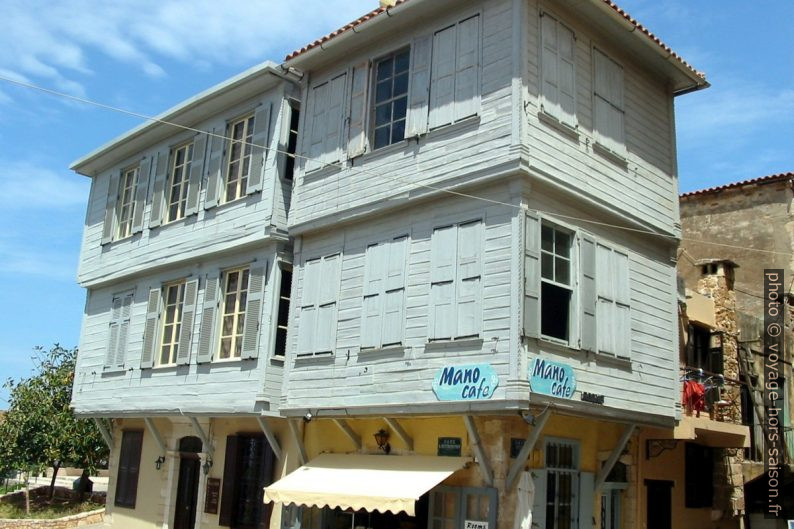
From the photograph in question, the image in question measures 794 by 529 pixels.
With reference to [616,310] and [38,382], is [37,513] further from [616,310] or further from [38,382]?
[616,310]

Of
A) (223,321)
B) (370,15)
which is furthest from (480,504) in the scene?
(370,15)

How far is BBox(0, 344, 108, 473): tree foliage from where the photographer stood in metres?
23.8

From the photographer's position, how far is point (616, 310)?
12961mm

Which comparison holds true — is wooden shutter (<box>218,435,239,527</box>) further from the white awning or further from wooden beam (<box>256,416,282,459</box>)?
the white awning

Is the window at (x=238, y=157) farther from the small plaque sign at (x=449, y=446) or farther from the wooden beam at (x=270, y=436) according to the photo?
the small plaque sign at (x=449, y=446)

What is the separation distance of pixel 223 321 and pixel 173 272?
2.20 metres

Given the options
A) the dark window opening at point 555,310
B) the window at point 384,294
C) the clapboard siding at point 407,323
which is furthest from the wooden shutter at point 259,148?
the dark window opening at point 555,310

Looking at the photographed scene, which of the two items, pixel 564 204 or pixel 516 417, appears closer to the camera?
pixel 516 417

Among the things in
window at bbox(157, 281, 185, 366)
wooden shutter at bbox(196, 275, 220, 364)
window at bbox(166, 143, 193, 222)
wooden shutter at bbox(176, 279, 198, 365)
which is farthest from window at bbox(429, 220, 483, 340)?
window at bbox(166, 143, 193, 222)

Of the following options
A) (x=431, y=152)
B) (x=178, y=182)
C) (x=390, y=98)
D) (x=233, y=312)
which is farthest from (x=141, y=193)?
(x=431, y=152)

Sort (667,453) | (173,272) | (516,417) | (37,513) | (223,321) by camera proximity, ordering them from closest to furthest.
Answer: (516,417) < (667,453) < (223,321) < (173,272) < (37,513)

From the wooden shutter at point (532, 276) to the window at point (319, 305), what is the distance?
3647 mm

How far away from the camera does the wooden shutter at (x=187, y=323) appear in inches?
653

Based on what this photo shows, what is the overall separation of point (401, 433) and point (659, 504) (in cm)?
497
